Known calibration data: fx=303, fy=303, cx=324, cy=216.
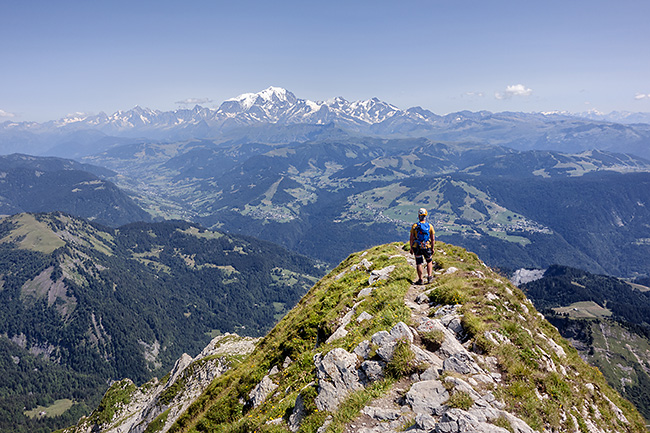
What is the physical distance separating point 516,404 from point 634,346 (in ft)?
877

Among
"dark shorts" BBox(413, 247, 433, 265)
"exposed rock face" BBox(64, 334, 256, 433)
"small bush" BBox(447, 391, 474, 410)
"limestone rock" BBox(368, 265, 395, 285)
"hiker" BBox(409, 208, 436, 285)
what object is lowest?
"exposed rock face" BBox(64, 334, 256, 433)

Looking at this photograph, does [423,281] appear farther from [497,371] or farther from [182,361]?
[182,361]

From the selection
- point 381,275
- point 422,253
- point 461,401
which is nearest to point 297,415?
point 461,401

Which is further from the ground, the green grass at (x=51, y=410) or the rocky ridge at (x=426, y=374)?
the rocky ridge at (x=426, y=374)

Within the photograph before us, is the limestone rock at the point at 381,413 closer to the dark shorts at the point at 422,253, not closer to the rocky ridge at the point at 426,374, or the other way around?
the rocky ridge at the point at 426,374

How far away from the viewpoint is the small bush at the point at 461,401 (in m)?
10.6

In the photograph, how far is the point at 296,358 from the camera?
20219 millimetres

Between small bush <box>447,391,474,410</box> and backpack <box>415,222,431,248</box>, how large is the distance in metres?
12.4

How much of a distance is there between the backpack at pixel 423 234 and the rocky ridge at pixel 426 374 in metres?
3.24

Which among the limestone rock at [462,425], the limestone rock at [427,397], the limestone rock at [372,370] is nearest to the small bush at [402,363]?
the limestone rock at [372,370]

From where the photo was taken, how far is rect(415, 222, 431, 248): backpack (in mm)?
22266

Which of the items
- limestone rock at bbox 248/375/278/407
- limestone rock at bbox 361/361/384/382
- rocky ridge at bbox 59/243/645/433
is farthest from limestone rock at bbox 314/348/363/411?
limestone rock at bbox 248/375/278/407

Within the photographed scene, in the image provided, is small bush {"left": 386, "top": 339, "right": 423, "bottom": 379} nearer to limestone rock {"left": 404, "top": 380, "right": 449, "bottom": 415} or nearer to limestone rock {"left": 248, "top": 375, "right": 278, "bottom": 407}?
limestone rock {"left": 404, "top": 380, "right": 449, "bottom": 415}

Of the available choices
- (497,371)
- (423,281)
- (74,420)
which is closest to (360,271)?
(423,281)
